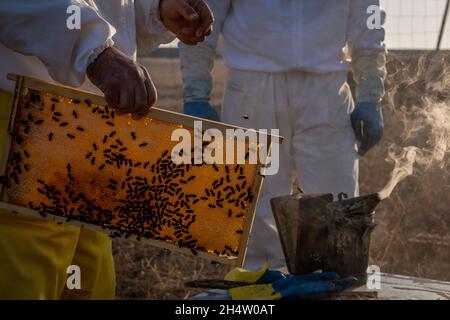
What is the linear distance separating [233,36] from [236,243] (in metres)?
2.10

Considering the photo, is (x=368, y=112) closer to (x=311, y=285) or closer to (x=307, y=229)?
(x=307, y=229)

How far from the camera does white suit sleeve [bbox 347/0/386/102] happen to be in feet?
15.0

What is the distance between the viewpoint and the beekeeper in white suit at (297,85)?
4.44m

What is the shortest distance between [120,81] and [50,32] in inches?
9.6

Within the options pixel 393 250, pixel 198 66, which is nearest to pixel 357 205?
pixel 198 66

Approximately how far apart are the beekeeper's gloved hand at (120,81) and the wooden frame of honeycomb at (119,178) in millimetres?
180

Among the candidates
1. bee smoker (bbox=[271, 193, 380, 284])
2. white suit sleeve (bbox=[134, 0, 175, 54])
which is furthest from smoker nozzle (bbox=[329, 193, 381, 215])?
white suit sleeve (bbox=[134, 0, 175, 54])

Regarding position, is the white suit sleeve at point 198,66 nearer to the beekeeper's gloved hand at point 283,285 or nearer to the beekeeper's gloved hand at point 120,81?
the beekeeper's gloved hand at point 283,285

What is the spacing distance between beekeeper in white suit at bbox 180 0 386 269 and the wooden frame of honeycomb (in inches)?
74.4

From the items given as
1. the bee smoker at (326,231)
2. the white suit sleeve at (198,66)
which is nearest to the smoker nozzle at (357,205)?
the bee smoker at (326,231)

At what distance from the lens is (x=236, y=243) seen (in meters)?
2.65

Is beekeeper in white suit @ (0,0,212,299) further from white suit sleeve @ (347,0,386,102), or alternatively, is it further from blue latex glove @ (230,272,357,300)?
white suit sleeve @ (347,0,386,102)

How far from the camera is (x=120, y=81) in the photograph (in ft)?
7.46

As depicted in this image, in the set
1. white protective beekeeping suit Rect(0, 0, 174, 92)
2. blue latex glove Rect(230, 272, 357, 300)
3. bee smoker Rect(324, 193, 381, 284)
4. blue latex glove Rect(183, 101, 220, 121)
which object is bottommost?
blue latex glove Rect(230, 272, 357, 300)
